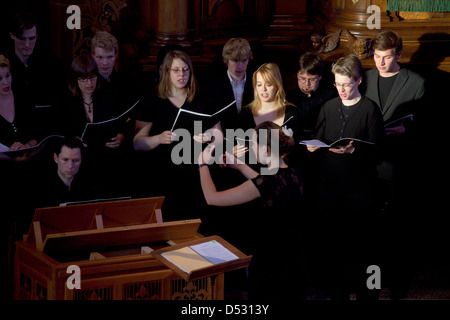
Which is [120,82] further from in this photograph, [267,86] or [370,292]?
[370,292]

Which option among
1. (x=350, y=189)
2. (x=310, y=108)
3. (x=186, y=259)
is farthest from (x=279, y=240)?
(x=310, y=108)

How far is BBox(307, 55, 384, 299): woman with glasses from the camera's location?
4.98 metres

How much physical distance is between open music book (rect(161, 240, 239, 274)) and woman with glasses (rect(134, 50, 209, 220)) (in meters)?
1.03

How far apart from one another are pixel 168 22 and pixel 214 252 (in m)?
2.81

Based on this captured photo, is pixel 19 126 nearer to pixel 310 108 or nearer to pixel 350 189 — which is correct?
pixel 310 108

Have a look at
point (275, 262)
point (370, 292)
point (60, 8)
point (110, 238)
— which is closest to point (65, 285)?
point (110, 238)

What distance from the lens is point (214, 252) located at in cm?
428

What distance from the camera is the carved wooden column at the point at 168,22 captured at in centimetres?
654

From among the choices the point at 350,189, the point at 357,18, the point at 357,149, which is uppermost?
the point at 357,18

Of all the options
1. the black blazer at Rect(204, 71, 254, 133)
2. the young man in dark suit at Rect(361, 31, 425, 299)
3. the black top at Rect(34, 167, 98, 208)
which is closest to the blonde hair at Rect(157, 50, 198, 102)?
the black blazer at Rect(204, 71, 254, 133)

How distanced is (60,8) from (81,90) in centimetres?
143

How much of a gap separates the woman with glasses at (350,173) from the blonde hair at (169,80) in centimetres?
85

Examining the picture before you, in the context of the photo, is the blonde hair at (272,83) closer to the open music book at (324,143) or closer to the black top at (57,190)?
the open music book at (324,143)

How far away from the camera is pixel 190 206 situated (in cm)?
543
